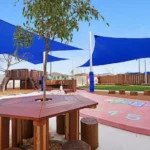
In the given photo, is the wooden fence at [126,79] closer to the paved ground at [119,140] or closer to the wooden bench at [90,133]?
the paved ground at [119,140]

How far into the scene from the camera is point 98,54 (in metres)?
10.1

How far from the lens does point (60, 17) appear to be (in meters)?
2.41

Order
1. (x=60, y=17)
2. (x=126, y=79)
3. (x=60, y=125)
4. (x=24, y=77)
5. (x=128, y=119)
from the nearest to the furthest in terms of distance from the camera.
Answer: (x=60, y=17), (x=60, y=125), (x=128, y=119), (x=24, y=77), (x=126, y=79)

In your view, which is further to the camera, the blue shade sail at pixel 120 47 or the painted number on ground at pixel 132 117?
the blue shade sail at pixel 120 47

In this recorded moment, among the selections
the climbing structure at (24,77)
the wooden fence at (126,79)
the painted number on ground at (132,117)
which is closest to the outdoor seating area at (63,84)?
the climbing structure at (24,77)

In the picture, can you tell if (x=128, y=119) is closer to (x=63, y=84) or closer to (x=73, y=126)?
(x=73, y=126)

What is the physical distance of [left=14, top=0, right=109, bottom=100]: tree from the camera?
2383 millimetres

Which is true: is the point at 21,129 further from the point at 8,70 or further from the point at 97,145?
the point at 8,70

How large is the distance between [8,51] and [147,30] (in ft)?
24.8

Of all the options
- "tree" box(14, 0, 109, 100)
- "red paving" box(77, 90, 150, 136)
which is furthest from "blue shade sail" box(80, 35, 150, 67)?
"tree" box(14, 0, 109, 100)

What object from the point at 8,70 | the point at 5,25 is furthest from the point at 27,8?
the point at 8,70

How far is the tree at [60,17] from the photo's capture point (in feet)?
7.82

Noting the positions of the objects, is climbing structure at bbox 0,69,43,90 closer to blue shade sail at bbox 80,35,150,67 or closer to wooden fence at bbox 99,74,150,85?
blue shade sail at bbox 80,35,150,67

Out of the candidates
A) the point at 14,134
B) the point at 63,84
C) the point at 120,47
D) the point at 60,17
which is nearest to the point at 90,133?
the point at 14,134
